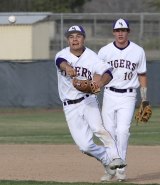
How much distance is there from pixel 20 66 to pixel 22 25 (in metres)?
5.37

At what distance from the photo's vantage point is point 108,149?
9367 millimetres

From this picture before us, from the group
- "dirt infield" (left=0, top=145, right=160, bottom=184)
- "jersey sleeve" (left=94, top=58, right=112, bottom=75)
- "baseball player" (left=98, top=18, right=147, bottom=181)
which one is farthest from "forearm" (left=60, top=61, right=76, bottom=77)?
"dirt infield" (left=0, top=145, right=160, bottom=184)

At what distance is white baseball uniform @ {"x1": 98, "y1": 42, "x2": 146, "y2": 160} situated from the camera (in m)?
9.55

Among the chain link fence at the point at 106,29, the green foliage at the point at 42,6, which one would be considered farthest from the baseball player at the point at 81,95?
the green foliage at the point at 42,6

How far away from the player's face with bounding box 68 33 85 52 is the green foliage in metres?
37.1

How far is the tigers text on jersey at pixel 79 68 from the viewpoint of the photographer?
29.6ft

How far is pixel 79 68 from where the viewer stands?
902cm

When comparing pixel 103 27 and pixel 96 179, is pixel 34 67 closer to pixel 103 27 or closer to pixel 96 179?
pixel 103 27

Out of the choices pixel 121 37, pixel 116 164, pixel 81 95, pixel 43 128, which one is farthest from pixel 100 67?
pixel 43 128

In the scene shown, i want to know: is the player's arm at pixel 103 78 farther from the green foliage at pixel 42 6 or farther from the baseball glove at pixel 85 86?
→ the green foliage at pixel 42 6

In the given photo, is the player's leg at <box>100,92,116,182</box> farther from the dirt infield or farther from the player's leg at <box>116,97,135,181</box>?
the dirt infield

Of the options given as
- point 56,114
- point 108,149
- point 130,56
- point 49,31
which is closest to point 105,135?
point 108,149

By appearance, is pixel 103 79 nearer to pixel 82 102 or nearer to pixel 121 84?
pixel 82 102

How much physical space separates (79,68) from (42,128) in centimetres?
1052
